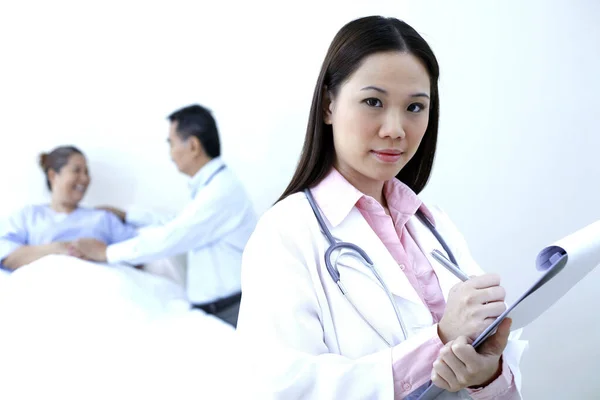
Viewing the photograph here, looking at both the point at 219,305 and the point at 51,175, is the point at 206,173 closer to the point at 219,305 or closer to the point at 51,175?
the point at 219,305

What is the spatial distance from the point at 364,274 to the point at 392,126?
0.24m

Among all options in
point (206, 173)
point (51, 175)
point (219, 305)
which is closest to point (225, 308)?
point (219, 305)

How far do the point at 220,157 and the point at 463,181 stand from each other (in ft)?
3.43

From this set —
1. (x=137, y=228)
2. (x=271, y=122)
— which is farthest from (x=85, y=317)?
(x=271, y=122)

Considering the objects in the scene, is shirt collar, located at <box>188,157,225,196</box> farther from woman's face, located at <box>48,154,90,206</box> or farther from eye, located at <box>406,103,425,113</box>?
eye, located at <box>406,103,425,113</box>

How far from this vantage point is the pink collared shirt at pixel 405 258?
862 millimetres

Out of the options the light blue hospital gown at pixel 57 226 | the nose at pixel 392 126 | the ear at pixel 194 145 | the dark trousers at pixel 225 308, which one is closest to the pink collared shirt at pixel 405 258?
the nose at pixel 392 126

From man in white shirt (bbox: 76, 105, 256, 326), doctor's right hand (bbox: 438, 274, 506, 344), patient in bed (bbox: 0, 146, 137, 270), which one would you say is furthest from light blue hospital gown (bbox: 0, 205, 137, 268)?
doctor's right hand (bbox: 438, 274, 506, 344)

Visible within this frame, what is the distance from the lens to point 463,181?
251 cm

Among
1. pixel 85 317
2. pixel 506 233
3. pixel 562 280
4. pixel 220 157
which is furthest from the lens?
pixel 220 157

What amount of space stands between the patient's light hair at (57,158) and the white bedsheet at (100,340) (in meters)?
0.57

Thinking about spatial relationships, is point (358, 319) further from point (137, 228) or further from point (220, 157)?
point (137, 228)

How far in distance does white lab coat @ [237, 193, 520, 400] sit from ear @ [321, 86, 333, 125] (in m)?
0.15

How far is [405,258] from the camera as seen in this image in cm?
103
